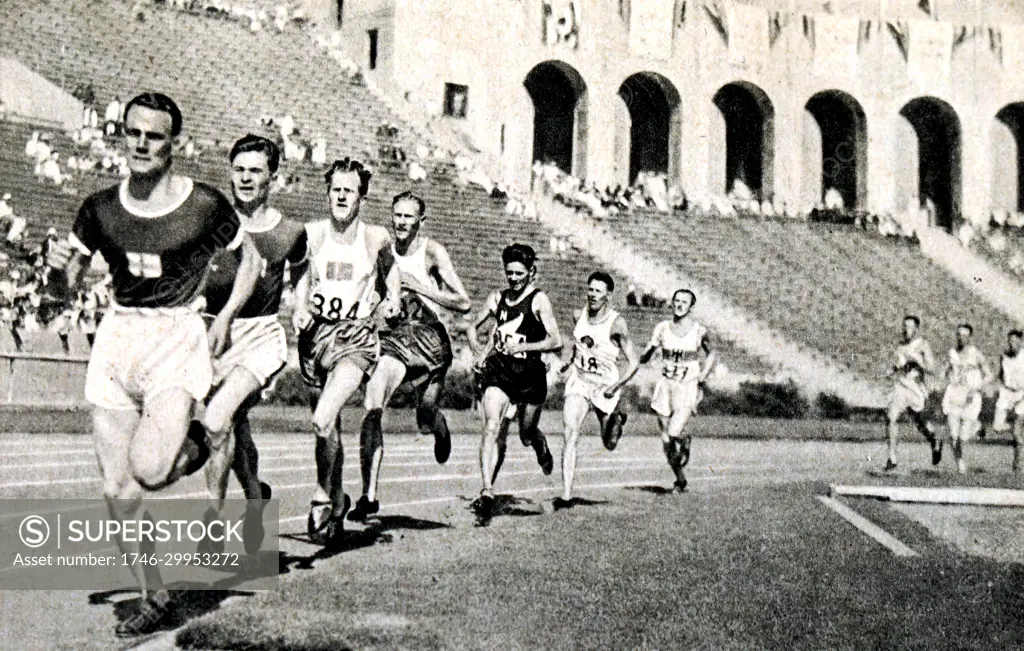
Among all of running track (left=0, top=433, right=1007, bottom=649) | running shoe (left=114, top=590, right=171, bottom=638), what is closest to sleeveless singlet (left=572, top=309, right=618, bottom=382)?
running track (left=0, top=433, right=1007, bottom=649)

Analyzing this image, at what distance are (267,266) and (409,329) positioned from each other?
1.37 meters

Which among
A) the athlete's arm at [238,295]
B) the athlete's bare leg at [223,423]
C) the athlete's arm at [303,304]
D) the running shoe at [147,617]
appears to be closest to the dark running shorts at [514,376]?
the athlete's arm at [303,304]

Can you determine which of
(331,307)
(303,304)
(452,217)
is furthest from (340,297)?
(452,217)

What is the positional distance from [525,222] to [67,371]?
8227 millimetres

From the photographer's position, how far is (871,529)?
6.27 meters

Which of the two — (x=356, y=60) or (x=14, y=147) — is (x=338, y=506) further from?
(x=356, y=60)

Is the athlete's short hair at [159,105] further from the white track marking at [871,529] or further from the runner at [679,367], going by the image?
the runner at [679,367]

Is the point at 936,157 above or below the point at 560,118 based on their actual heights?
below

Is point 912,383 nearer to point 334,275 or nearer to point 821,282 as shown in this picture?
point 334,275

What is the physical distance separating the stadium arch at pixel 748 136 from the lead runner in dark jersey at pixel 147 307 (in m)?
25.0

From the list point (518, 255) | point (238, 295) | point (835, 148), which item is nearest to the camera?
point (238, 295)

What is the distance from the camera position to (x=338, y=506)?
17.9 feet

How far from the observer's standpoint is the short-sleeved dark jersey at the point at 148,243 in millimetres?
4117

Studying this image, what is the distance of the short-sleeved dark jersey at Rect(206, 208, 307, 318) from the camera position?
452 cm
